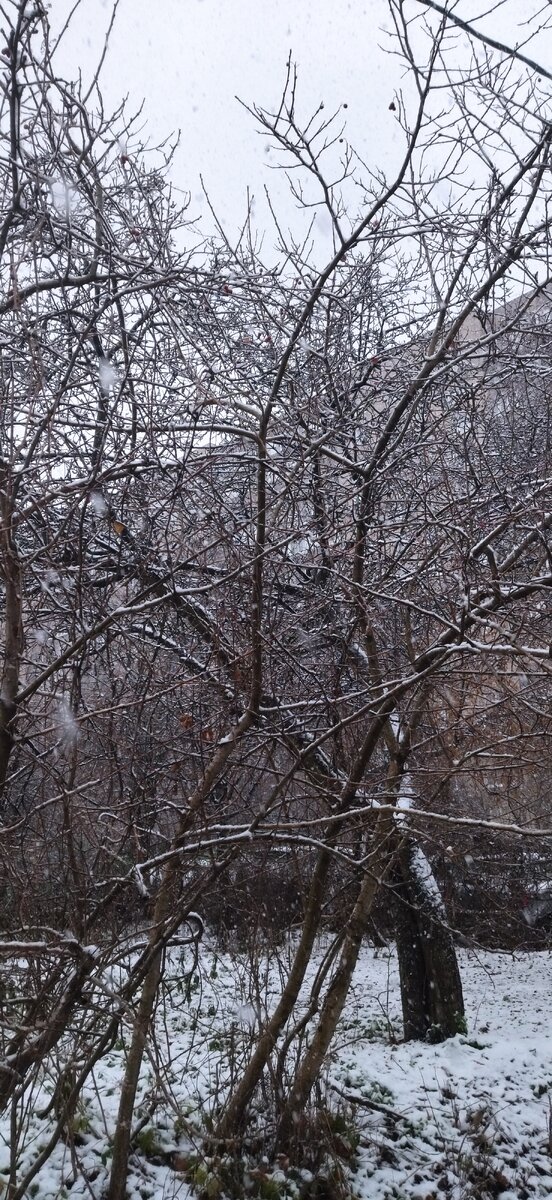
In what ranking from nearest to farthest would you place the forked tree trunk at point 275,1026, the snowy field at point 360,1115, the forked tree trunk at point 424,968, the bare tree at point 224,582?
the bare tree at point 224,582 → the snowy field at point 360,1115 → the forked tree trunk at point 275,1026 → the forked tree trunk at point 424,968

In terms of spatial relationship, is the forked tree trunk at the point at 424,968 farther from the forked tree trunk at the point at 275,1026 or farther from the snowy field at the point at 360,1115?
the forked tree trunk at the point at 275,1026

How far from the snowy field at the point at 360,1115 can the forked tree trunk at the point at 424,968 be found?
7.0 inches

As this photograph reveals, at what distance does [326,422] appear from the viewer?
4434 millimetres

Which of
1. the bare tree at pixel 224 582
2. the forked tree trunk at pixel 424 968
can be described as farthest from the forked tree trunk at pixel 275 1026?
the forked tree trunk at pixel 424 968

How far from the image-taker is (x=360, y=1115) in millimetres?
5145

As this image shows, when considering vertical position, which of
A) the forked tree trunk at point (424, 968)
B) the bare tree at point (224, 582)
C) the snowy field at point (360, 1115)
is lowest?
the snowy field at point (360, 1115)

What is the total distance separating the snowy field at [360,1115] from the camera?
4.08 m

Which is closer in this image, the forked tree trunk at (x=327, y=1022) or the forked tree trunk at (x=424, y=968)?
the forked tree trunk at (x=327, y=1022)

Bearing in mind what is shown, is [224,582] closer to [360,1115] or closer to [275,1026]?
[275,1026]

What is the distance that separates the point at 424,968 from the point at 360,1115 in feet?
5.28

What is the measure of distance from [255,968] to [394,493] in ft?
9.57

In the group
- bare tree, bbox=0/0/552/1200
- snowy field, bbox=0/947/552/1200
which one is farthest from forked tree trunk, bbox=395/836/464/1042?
bare tree, bbox=0/0/552/1200

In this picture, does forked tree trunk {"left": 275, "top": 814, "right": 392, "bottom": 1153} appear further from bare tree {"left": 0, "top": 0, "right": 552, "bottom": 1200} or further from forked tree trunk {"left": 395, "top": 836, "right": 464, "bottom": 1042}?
forked tree trunk {"left": 395, "top": 836, "right": 464, "bottom": 1042}

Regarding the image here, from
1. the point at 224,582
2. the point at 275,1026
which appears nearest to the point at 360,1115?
the point at 275,1026
